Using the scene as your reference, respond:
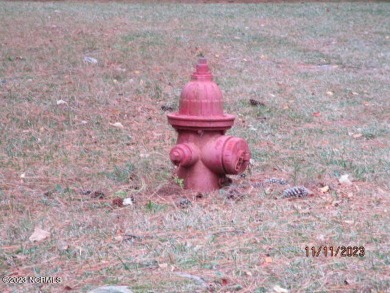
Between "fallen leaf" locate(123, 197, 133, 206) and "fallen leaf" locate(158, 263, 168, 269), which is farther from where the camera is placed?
"fallen leaf" locate(123, 197, 133, 206)

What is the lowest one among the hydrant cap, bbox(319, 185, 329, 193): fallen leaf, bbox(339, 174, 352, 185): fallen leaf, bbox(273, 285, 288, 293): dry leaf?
bbox(273, 285, 288, 293): dry leaf

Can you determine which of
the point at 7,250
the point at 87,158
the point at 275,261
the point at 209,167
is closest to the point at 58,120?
the point at 87,158

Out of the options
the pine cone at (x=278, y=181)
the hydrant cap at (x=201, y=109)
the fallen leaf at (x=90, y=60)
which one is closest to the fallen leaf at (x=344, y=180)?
the pine cone at (x=278, y=181)

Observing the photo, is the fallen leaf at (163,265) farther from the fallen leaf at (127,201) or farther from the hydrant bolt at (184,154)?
the hydrant bolt at (184,154)

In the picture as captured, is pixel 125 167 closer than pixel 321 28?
Yes

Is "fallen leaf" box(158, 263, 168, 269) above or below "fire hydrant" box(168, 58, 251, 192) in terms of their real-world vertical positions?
below

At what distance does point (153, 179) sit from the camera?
5242 millimetres

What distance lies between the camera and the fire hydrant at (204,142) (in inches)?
189

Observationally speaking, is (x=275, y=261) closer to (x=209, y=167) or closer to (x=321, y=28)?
(x=209, y=167)

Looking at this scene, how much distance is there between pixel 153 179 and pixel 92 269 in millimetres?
1768

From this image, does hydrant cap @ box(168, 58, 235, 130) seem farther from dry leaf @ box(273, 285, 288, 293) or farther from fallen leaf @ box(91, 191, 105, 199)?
dry leaf @ box(273, 285, 288, 293)

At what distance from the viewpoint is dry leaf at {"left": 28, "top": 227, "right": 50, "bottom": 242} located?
12.9 feet
